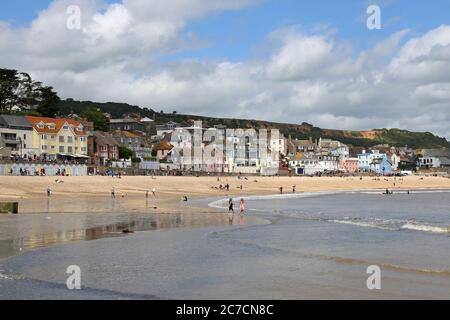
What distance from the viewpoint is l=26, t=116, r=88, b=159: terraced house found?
269 ft

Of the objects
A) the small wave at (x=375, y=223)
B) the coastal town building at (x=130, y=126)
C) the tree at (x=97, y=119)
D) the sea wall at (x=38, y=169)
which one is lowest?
the small wave at (x=375, y=223)

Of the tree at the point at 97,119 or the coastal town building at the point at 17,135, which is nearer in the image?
the coastal town building at the point at 17,135

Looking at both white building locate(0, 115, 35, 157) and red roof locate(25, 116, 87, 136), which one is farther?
red roof locate(25, 116, 87, 136)

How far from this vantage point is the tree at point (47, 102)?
99125 mm

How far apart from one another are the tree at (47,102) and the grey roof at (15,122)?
17.8 meters

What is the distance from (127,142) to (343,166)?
68020mm

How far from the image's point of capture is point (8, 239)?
20922 mm

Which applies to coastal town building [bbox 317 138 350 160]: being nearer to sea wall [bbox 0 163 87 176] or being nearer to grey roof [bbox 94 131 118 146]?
grey roof [bbox 94 131 118 146]

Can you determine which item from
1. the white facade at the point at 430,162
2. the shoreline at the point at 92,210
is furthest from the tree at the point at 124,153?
the white facade at the point at 430,162

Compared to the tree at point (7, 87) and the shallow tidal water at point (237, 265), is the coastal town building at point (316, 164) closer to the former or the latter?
the tree at point (7, 87)

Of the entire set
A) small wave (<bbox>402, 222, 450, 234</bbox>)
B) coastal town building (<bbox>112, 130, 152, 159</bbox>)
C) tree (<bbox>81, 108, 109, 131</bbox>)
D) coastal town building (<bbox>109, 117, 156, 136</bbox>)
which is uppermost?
coastal town building (<bbox>109, 117, 156, 136</bbox>)

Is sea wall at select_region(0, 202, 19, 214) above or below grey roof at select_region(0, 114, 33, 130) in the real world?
below

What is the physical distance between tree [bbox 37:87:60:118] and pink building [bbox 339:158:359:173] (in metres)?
82.0

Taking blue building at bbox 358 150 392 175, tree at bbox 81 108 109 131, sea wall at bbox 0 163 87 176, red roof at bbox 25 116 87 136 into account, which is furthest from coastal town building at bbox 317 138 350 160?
sea wall at bbox 0 163 87 176
